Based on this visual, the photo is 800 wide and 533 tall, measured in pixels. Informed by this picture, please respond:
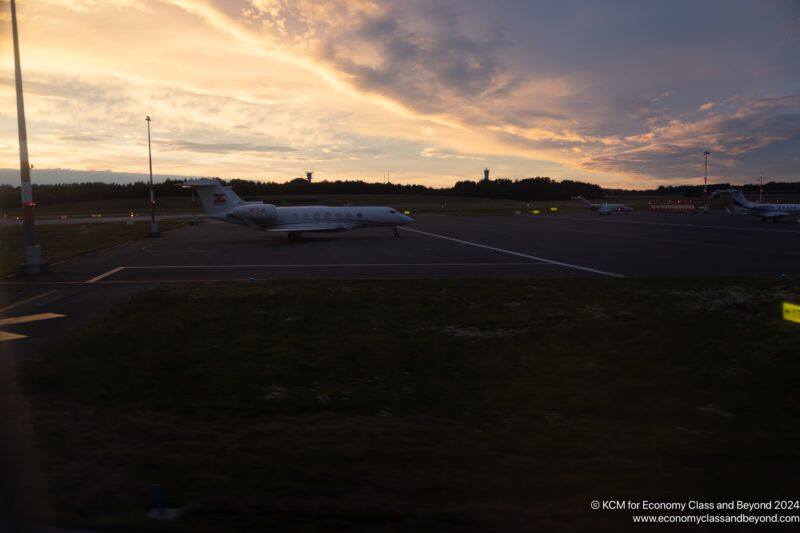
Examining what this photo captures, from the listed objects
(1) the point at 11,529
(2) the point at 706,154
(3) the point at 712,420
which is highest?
(2) the point at 706,154

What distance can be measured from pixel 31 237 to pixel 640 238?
36.3m

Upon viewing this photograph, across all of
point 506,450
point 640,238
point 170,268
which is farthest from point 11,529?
point 640,238

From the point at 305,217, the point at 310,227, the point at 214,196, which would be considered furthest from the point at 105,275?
the point at 305,217

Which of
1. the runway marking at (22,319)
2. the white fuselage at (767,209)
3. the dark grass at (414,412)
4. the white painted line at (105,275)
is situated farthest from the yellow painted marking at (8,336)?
the white fuselage at (767,209)

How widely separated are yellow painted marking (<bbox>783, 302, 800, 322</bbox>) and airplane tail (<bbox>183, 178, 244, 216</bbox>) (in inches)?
1276

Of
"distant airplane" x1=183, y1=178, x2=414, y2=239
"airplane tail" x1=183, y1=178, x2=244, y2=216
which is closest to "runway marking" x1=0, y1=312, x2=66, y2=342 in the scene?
"distant airplane" x1=183, y1=178, x2=414, y2=239

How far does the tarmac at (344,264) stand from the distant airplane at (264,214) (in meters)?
1.44

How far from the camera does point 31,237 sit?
64.3ft

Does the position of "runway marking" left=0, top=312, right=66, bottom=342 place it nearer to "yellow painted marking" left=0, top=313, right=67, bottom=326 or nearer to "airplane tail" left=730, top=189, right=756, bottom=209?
"yellow painted marking" left=0, top=313, right=67, bottom=326

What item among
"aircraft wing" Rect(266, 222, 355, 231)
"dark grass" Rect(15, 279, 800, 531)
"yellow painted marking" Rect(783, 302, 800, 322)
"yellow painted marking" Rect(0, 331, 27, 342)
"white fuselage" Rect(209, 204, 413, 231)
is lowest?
Result: "dark grass" Rect(15, 279, 800, 531)

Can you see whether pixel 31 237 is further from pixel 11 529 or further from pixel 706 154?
pixel 706 154

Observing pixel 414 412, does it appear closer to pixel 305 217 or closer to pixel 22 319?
pixel 22 319

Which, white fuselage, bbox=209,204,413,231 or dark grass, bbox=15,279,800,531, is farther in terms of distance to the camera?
white fuselage, bbox=209,204,413,231

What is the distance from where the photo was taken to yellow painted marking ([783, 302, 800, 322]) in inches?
473
